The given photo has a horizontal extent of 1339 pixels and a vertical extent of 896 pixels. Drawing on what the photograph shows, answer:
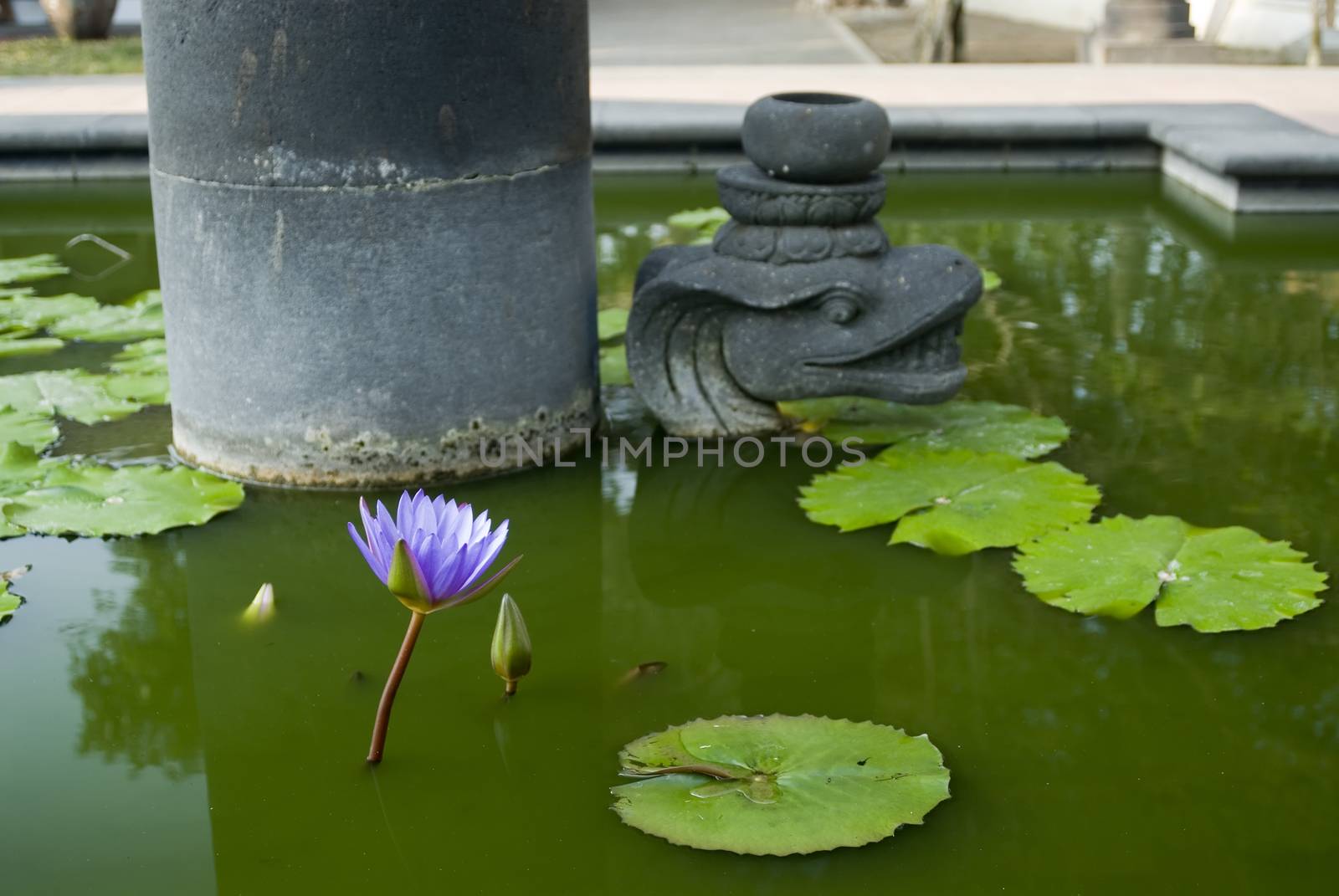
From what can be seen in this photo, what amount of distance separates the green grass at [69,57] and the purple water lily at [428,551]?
10298mm

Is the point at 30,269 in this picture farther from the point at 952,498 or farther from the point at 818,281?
the point at 952,498

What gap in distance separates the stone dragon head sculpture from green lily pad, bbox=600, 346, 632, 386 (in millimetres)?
677

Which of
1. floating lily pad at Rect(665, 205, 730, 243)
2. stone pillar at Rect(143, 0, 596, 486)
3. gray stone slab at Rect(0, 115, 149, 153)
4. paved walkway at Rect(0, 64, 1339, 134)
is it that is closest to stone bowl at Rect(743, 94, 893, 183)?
stone pillar at Rect(143, 0, 596, 486)

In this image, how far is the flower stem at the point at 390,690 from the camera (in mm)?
2285

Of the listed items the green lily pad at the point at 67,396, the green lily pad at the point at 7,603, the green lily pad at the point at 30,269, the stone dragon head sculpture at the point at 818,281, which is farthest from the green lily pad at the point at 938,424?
the green lily pad at the point at 30,269

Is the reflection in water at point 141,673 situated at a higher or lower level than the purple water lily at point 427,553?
lower

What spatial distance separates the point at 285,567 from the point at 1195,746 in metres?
1.95

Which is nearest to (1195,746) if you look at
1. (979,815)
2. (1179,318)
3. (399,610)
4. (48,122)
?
(979,815)

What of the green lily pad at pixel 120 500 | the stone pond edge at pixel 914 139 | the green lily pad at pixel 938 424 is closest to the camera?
the green lily pad at pixel 120 500

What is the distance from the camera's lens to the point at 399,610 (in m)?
3.16

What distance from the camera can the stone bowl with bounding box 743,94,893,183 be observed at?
3707mm

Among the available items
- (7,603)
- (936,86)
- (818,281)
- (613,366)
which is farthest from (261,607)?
(936,86)

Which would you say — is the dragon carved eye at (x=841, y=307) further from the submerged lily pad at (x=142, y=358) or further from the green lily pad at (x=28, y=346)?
the green lily pad at (x=28, y=346)

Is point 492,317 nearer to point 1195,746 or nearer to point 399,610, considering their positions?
point 399,610
